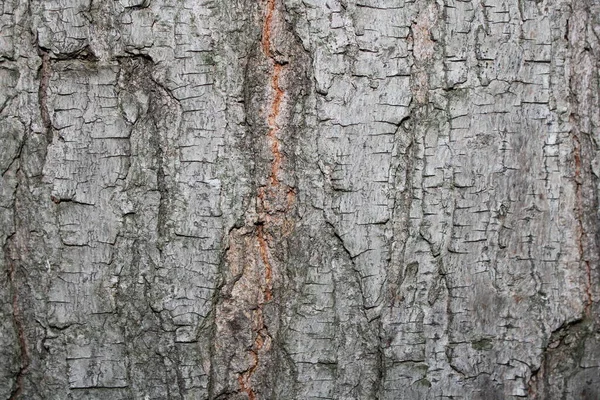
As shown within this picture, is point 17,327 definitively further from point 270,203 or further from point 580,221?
point 580,221

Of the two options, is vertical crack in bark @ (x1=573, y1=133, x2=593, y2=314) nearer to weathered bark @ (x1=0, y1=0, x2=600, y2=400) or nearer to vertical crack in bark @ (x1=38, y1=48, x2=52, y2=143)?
weathered bark @ (x1=0, y1=0, x2=600, y2=400)

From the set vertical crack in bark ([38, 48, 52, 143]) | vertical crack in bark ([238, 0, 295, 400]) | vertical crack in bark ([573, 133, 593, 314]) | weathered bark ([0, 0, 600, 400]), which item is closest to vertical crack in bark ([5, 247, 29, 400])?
weathered bark ([0, 0, 600, 400])

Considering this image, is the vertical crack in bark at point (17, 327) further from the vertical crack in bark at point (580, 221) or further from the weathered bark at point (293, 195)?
the vertical crack in bark at point (580, 221)

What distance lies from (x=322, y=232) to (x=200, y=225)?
0.27 metres

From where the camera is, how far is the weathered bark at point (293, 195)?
133 centimetres

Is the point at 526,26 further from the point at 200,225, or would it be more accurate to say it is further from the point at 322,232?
the point at 200,225

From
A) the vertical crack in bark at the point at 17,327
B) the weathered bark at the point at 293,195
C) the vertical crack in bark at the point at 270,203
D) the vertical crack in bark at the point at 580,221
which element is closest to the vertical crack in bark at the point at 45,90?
the weathered bark at the point at 293,195

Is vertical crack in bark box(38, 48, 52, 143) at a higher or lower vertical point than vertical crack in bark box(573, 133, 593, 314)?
higher

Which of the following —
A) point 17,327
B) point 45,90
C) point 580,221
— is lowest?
point 17,327

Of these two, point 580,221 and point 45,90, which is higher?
point 45,90

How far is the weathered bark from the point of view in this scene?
1326 mm

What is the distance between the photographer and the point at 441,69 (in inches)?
52.7

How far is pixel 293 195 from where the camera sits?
135 centimetres

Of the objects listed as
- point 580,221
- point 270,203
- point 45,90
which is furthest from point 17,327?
point 580,221
